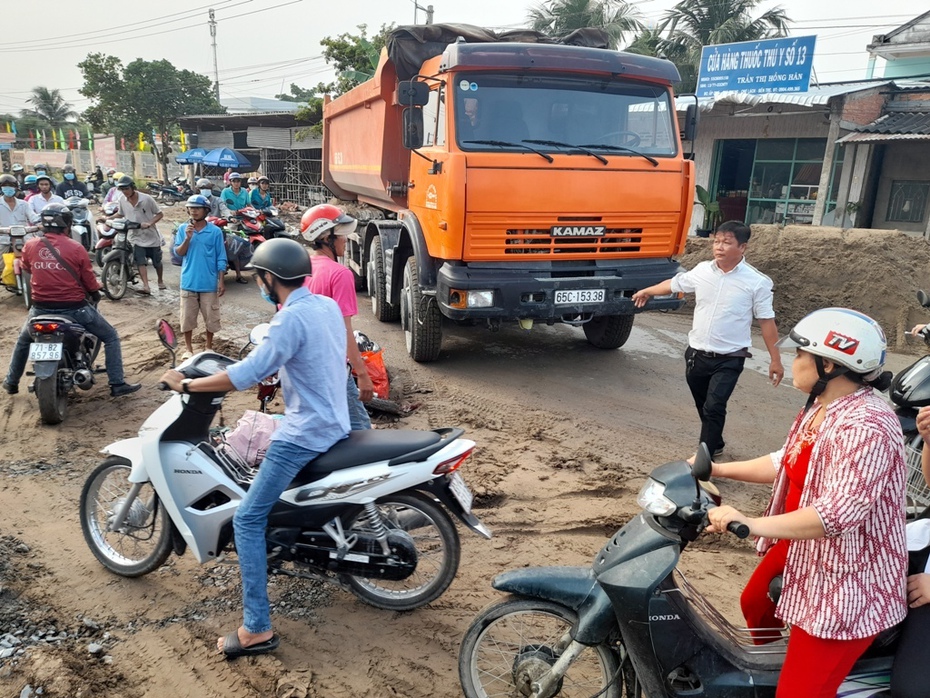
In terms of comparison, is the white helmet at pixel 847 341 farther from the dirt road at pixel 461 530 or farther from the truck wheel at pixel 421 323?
the truck wheel at pixel 421 323

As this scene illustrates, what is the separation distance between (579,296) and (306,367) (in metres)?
3.80

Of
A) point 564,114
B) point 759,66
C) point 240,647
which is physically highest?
point 759,66

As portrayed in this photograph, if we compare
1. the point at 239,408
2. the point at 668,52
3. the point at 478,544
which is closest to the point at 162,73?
the point at 668,52

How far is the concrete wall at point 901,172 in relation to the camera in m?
13.4

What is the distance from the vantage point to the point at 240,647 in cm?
282

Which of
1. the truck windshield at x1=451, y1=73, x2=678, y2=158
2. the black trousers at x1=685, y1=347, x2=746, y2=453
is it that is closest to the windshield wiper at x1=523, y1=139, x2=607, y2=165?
the truck windshield at x1=451, y1=73, x2=678, y2=158

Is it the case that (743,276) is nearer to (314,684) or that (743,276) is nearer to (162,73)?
(314,684)

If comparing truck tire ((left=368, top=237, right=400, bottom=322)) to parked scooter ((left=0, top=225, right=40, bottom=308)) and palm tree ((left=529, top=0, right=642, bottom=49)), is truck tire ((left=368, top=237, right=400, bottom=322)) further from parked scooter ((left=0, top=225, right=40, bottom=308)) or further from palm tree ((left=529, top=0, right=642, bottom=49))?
palm tree ((left=529, top=0, right=642, bottom=49))

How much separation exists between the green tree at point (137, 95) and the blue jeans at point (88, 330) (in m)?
35.8

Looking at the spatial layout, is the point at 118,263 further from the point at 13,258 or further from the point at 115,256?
the point at 13,258

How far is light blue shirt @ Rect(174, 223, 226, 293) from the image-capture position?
6707mm

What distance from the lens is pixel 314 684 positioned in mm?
2742

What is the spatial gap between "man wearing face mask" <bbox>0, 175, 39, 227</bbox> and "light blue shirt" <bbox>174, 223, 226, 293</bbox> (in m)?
3.97

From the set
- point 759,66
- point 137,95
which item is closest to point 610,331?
point 759,66
